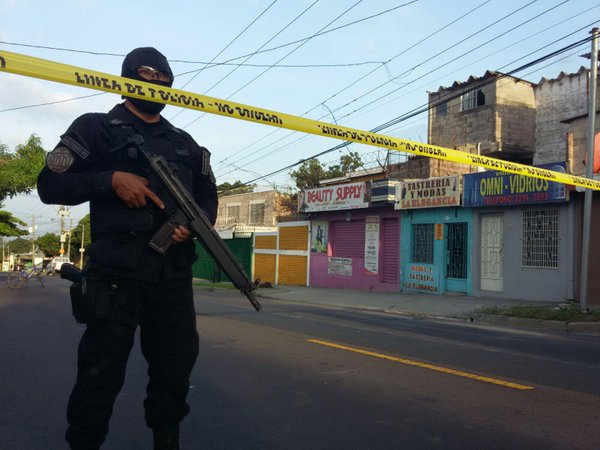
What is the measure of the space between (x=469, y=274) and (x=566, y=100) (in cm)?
1173

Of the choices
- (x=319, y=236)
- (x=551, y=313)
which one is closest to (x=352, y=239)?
(x=319, y=236)

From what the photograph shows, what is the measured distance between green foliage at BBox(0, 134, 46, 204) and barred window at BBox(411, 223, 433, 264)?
17494 millimetres

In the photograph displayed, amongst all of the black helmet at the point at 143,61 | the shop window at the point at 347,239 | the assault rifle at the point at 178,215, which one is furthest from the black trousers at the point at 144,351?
the shop window at the point at 347,239

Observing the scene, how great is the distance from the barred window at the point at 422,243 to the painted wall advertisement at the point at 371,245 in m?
1.75

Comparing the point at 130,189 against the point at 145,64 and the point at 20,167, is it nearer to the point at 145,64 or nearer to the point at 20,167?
the point at 145,64

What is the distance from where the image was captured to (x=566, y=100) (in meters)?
23.2

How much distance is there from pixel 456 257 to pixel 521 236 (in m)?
2.29

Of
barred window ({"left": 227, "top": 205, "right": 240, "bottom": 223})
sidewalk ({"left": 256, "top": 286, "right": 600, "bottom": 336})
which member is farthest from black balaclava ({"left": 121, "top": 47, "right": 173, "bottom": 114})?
barred window ({"left": 227, "top": 205, "right": 240, "bottom": 223})

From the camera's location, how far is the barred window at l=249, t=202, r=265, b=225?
118 feet

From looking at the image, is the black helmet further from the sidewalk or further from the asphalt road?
the sidewalk

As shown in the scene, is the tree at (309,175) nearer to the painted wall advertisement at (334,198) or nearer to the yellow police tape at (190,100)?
the painted wall advertisement at (334,198)

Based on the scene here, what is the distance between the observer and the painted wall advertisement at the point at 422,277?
55.0 feet

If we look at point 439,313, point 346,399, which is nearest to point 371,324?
point 439,313

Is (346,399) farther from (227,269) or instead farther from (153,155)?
(153,155)
